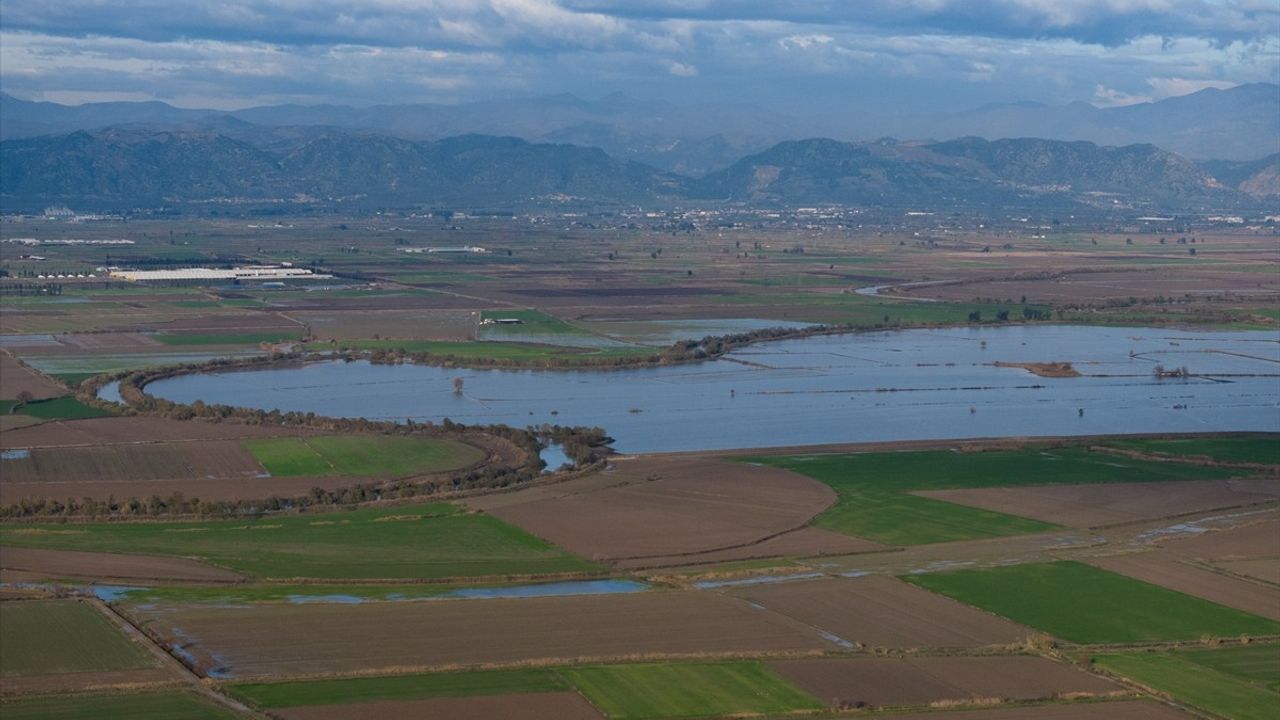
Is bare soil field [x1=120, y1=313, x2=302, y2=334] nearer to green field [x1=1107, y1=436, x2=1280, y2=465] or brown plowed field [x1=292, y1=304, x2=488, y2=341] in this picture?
brown plowed field [x1=292, y1=304, x2=488, y2=341]

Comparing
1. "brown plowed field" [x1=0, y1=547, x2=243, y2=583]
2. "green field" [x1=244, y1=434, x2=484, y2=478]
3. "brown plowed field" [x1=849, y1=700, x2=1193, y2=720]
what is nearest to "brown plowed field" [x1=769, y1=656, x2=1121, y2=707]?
"brown plowed field" [x1=849, y1=700, x2=1193, y2=720]

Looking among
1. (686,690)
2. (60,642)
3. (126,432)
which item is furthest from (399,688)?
(126,432)

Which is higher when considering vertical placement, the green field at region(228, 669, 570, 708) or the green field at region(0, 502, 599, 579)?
the green field at region(228, 669, 570, 708)

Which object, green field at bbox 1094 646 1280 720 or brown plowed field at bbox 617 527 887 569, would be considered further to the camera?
brown plowed field at bbox 617 527 887 569

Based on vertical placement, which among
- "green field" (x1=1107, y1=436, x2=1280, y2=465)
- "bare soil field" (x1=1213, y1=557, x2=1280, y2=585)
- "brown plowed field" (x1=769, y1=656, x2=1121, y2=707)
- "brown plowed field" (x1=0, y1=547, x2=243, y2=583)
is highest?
"green field" (x1=1107, y1=436, x2=1280, y2=465)

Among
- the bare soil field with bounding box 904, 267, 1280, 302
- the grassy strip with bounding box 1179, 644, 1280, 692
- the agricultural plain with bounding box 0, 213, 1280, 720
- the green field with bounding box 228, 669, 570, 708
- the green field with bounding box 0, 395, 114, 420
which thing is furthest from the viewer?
the bare soil field with bounding box 904, 267, 1280, 302

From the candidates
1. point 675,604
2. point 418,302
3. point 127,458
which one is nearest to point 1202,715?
point 675,604

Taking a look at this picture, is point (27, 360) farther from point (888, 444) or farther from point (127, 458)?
point (888, 444)

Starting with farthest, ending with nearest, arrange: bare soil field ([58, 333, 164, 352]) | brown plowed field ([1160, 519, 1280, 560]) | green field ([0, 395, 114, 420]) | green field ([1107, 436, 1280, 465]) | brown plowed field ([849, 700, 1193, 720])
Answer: bare soil field ([58, 333, 164, 352])
green field ([0, 395, 114, 420])
green field ([1107, 436, 1280, 465])
brown plowed field ([1160, 519, 1280, 560])
brown plowed field ([849, 700, 1193, 720])

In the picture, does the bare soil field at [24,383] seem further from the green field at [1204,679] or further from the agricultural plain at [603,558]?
the green field at [1204,679]
